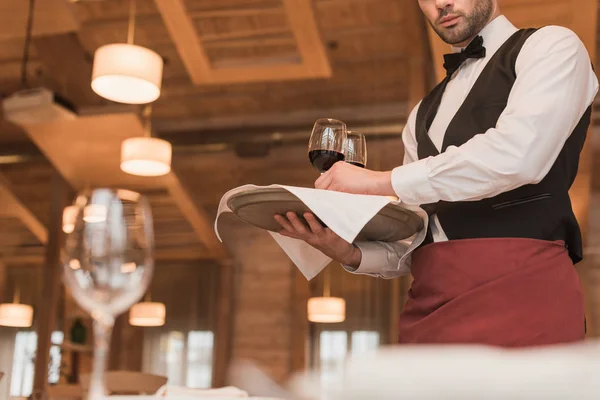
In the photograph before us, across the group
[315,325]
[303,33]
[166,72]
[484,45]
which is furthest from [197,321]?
[484,45]

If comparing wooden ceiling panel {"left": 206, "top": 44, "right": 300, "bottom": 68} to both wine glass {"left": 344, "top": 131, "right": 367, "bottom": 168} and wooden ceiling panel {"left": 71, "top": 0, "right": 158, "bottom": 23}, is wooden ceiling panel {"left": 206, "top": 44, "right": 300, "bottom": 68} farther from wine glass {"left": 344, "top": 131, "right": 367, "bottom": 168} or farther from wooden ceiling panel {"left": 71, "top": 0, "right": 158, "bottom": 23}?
wine glass {"left": 344, "top": 131, "right": 367, "bottom": 168}

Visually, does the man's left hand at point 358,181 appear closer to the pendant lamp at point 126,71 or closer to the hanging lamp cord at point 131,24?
the pendant lamp at point 126,71

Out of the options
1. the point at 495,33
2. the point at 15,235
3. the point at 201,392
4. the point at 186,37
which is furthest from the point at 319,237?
the point at 15,235

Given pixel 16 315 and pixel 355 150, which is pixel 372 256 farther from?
pixel 16 315

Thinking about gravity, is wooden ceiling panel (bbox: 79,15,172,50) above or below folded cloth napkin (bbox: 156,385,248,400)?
above

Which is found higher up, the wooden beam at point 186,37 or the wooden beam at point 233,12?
the wooden beam at point 233,12

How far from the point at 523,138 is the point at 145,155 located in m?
4.92

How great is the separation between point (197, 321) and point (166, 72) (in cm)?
319

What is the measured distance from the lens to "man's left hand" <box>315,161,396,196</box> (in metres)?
1.45

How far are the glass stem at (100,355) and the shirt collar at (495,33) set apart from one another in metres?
1.14

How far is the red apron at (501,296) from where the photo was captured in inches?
53.9

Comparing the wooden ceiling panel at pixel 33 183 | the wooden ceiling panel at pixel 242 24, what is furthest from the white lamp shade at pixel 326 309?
the wooden ceiling panel at pixel 242 24

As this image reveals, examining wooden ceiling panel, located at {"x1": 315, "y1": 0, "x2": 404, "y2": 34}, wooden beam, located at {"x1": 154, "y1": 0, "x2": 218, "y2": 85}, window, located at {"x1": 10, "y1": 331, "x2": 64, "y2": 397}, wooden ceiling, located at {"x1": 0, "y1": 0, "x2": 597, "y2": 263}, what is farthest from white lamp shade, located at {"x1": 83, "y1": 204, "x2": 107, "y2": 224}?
window, located at {"x1": 10, "y1": 331, "x2": 64, "y2": 397}

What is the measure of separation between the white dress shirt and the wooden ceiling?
3439 millimetres
